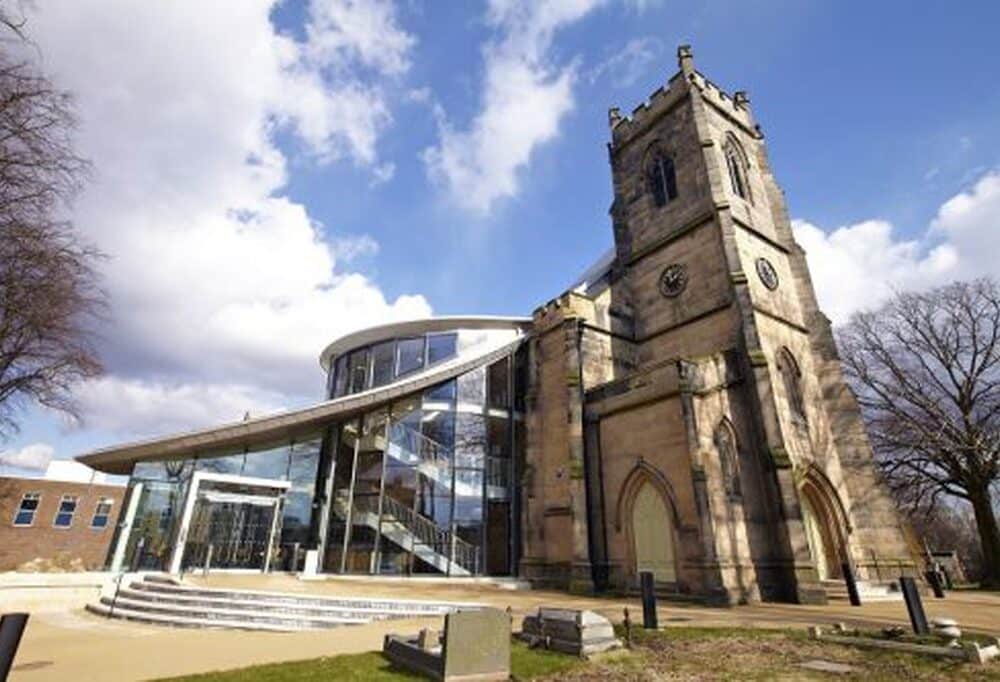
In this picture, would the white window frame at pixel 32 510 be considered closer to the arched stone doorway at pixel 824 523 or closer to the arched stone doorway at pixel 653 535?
the arched stone doorway at pixel 653 535

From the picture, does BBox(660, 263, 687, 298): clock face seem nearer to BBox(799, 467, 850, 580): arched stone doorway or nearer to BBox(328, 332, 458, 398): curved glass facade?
BBox(799, 467, 850, 580): arched stone doorway

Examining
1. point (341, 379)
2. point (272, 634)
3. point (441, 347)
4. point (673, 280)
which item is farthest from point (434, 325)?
point (272, 634)

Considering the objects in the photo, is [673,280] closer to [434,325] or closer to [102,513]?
[434,325]

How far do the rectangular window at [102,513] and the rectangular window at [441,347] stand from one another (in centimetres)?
3214

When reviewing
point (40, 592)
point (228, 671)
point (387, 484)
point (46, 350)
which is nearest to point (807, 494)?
point (387, 484)

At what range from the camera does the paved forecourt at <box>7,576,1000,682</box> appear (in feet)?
23.7

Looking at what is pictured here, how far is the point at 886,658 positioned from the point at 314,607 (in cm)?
1085

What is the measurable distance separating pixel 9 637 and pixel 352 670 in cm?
349

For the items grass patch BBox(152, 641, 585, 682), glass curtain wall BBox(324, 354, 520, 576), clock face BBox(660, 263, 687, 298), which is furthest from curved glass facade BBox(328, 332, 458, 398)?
grass patch BBox(152, 641, 585, 682)

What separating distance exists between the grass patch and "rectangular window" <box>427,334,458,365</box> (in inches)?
688

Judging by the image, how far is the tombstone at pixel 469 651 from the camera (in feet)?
20.2

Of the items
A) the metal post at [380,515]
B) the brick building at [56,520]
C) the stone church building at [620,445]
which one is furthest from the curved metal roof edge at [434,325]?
the brick building at [56,520]

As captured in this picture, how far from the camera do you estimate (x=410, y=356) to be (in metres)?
24.9

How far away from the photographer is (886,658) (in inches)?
266
